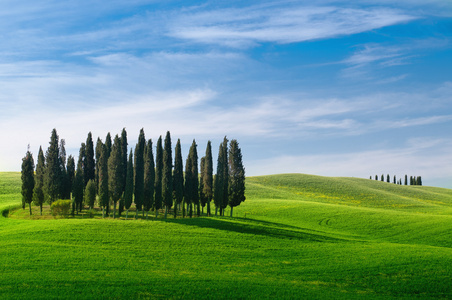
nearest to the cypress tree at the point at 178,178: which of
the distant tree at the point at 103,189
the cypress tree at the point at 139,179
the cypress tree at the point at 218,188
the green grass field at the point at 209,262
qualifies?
the cypress tree at the point at 139,179

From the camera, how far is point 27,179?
266 ft

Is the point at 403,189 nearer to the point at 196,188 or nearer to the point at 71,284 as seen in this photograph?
the point at 196,188

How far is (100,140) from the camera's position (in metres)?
97.5

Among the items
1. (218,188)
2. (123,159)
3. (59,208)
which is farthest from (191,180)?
(59,208)

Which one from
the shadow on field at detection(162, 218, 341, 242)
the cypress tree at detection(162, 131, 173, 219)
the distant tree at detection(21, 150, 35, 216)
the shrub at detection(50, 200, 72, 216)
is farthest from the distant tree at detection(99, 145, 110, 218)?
the shadow on field at detection(162, 218, 341, 242)

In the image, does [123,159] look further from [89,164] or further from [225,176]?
[225,176]

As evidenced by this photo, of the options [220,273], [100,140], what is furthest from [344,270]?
[100,140]

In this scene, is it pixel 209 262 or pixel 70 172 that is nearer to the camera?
pixel 209 262

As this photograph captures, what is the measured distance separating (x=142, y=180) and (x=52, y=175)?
72.1 ft

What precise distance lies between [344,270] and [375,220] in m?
46.0

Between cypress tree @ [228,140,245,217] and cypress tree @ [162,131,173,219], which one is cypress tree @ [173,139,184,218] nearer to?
cypress tree @ [162,131,173,219]

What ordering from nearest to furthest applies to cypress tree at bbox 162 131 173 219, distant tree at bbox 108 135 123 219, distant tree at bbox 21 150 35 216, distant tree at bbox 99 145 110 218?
distant tree at bbox 108 135 123 219 < distant tree at bbox 99 145 110 218 < cypress tree at bbox 162 131 173 219 < distant tree at bbox 21 150 35 216

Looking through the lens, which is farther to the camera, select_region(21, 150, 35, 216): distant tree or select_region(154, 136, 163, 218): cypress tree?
select_region(21, 150, 35, 216): distant tree

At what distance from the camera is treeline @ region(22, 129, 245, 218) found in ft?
242
